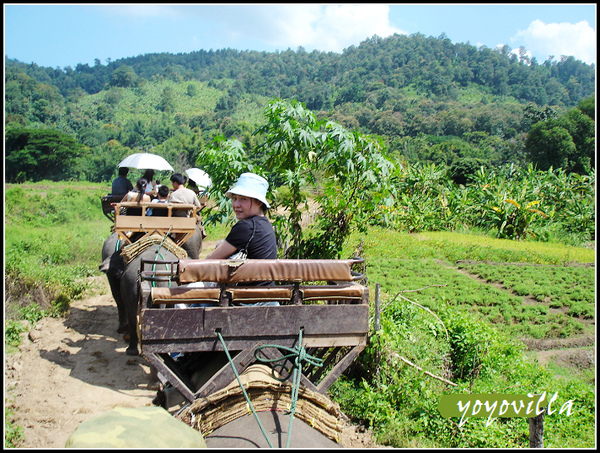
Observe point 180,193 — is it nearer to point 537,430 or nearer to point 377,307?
point 377,307

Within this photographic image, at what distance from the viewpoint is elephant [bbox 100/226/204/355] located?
6.14 metres

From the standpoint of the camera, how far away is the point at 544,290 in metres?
10.9

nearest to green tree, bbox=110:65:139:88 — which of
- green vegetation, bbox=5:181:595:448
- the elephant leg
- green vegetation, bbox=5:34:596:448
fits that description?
green vegetation, bbox=5:34:596:448

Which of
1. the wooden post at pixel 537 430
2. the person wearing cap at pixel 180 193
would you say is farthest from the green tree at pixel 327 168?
the wooden post at pixel 537 430

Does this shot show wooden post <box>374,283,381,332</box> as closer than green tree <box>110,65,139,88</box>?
Yes

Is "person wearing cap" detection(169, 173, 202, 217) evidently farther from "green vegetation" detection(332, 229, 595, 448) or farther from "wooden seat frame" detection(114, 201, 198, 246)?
"green vegetation" detection(332, 229, 595, 448)

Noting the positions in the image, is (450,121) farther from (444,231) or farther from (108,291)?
(108,291)

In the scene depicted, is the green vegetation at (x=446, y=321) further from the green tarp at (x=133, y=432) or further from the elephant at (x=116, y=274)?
the green tarp at (x=133, y=432)

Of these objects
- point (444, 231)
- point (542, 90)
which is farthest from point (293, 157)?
point (542, 90)

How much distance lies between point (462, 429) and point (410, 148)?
171 ft

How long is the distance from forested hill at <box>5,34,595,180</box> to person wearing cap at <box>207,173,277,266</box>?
123 feet

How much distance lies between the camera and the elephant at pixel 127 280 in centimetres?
614

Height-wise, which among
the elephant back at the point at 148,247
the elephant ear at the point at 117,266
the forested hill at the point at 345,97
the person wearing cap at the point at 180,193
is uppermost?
the forested hill at the point at 345,97

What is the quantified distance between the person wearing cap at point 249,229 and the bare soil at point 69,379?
5.95 feet
